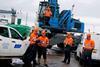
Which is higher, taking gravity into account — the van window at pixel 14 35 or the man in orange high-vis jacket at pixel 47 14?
the man in orange high-vis jacket at pixel 47 14

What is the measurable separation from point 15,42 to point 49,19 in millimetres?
12594

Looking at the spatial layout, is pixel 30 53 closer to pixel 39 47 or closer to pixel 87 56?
pixel 39 47

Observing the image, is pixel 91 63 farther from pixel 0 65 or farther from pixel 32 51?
pixel 0 65

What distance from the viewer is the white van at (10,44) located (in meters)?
16.9

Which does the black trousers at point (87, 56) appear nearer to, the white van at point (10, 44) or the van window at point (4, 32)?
the white van at point (10, 44)

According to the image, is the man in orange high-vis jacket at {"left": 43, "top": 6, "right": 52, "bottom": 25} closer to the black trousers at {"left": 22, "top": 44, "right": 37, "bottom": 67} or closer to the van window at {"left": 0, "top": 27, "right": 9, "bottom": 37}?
the black trousers at {"left": 22, "top": 44, "right": 37, "bottom": 67}

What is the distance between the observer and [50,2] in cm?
3008

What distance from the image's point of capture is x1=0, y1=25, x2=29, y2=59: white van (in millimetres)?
16891

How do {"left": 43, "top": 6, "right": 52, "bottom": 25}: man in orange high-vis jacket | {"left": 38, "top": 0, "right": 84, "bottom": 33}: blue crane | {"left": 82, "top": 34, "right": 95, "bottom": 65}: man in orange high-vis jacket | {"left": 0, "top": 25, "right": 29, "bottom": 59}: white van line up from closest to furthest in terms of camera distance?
{"left": 0, "top": 25, "right": 29, "bottom": 59}: white van, {"left": 82, "top": 34, "right": 95, "bottom": 65}: man in orange high-vis jacket, {"left": 43, "top": 6, "right": 52, "bottom": 25}: man in orange high-vis jacket, {"left": 38, "top": 0, "right": 84, "bottom": 33}: blue crane

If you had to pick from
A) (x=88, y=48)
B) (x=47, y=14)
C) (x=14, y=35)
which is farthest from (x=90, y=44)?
(x=47, y=14)

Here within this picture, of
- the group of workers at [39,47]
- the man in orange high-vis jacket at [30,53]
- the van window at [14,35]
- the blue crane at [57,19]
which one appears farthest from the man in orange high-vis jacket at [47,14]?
the van window at [14,35]

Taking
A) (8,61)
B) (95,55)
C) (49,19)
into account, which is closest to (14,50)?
(8,61)

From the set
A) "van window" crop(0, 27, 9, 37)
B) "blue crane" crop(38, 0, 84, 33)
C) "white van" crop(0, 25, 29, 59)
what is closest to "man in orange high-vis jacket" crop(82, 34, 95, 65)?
"white van" crop(0, 25, 29, 59)

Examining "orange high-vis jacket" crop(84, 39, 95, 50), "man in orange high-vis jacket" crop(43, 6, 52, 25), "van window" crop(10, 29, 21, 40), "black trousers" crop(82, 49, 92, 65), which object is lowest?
"black trousers" crop(82, 49, 92, 65)
